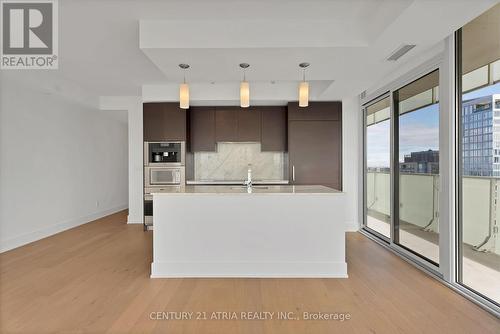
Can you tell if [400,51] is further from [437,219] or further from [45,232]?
[45,232]

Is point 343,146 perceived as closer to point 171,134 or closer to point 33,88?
point 171,134

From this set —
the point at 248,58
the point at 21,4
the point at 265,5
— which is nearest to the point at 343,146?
the point at 248,58

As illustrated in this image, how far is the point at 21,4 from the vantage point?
102 inches

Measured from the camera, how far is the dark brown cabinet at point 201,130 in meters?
5.33

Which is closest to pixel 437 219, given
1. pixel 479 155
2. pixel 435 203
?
pixel 435 203

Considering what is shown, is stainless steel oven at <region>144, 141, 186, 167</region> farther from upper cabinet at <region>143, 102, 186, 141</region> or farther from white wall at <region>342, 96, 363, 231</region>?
white wall at <region>342, 96, 363, 231</region>

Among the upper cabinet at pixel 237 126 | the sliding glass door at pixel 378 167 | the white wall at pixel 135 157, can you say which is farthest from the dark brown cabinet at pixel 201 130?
the sliding glass door at pixel 378 167

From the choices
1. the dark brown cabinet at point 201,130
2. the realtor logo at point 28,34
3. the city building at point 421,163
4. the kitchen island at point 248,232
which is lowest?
the kitchen island at point 248,232

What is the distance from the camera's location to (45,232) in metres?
4.62

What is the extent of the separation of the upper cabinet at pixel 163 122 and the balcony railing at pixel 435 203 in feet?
11.6

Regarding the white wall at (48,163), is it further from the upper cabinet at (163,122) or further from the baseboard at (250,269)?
the baseboard at (250,269)

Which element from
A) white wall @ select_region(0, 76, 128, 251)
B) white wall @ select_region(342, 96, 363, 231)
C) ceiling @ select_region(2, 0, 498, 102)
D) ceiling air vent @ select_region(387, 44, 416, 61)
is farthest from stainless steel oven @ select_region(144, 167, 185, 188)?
ceiling air vent @ select_region(387, 44, 416, 61)

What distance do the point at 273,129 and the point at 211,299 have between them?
3548 mm

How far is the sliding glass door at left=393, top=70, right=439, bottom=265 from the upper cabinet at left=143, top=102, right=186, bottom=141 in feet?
11.8
